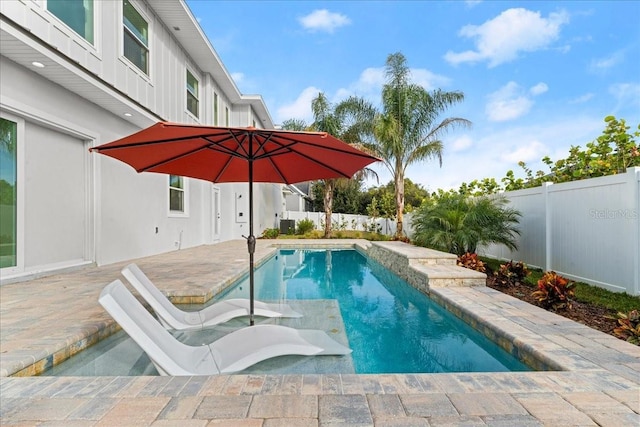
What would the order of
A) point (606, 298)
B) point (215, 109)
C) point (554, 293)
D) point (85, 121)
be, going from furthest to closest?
point (215, 109) < point (85, 121) < point (606, 298) < point (554, 293)

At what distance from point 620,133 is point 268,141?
747 centimetres

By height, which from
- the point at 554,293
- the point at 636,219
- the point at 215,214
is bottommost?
the point at 554,293

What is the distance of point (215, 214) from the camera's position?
1650 cm

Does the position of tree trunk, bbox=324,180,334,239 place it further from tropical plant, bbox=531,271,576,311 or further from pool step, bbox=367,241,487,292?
tropical plant, bbox=531,271,576,311

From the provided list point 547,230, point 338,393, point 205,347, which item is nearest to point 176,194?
point 205,347

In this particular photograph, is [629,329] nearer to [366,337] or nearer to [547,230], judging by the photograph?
[366,337]

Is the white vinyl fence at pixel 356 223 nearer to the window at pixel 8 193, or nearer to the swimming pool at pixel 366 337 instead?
the swimming pool at pixel 366 337

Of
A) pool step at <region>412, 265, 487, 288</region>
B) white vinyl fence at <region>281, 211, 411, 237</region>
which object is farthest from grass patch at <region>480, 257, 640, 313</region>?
white vinyl fence at <region>281, 211, 411, 237</region>

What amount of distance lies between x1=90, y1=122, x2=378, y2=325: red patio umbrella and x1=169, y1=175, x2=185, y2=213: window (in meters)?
7.44

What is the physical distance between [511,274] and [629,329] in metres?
3.30

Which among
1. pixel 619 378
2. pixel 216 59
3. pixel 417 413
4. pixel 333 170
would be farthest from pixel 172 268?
pixel 216 59

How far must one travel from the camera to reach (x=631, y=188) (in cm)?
542

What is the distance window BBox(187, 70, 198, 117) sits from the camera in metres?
13.8

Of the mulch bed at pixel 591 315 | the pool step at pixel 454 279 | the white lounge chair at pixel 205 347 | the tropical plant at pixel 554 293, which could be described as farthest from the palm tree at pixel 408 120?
the white lounge chair at pixel 205 347
